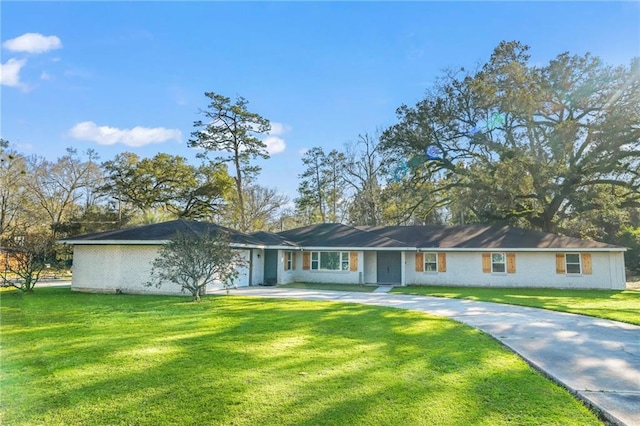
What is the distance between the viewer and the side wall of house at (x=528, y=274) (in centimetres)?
1977

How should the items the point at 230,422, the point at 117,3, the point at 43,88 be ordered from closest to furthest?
the point at 230,422 → the point at 117,3 → the point at 43,88

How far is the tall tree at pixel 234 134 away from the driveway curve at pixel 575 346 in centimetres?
2291

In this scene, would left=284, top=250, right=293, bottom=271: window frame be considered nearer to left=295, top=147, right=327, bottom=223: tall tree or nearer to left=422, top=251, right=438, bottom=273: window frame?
left=422, top=251, right=438, bottom=273: window frame

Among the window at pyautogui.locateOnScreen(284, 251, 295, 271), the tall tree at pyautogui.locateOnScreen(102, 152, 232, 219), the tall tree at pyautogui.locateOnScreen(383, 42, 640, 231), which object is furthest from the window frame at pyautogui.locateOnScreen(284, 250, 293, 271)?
the tall tree at pyautogui.locateOnScreen(102, 152, 232, 219)

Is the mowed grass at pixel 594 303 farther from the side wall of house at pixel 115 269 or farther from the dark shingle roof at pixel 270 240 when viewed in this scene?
the side wall of house at pixel 115 269

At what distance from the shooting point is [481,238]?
72.6 feet

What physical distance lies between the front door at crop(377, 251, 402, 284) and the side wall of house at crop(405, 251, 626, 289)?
0.63 meters

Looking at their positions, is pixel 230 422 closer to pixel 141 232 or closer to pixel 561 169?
pixel 141 232

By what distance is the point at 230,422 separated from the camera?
389cm

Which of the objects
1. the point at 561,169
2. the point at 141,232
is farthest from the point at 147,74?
the point at 561,169

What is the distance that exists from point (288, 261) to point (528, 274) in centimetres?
1294

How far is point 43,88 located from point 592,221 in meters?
34.1

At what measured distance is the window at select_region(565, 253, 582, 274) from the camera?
65.7ft

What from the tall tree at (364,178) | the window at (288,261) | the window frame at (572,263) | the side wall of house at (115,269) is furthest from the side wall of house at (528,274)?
the tall tree at (364,178)
